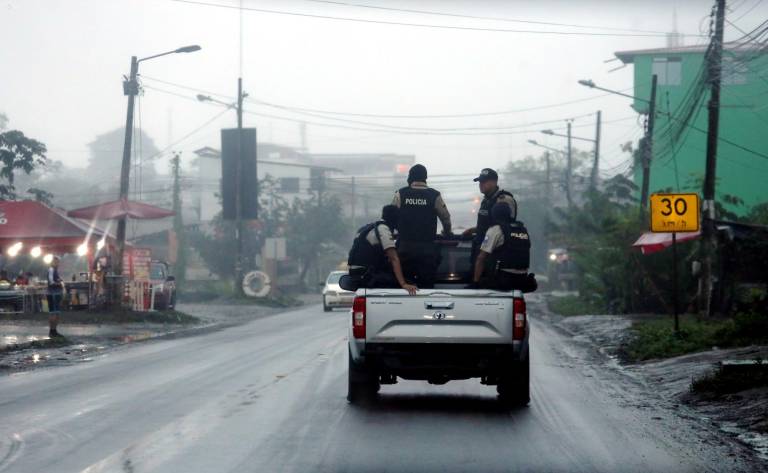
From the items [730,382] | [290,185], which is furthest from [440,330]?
[290,185]

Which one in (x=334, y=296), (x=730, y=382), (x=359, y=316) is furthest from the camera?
(x=334, y=296)

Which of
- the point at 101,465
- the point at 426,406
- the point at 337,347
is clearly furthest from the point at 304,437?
the point at 337,347

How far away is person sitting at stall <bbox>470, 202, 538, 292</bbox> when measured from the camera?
40.1 ft

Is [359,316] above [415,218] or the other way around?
the other way around

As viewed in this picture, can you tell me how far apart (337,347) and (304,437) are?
39.1ft

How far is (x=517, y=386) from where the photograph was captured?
40.9 feet

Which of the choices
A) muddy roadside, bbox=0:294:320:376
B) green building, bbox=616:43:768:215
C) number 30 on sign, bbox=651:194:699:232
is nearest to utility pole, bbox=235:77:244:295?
muddy roadside, bbox=0:294:320:376

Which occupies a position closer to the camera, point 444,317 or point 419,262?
point 444,317

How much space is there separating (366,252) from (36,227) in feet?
A: 73.1

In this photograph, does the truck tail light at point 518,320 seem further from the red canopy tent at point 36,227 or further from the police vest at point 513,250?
the red canopy tent at point 36,227

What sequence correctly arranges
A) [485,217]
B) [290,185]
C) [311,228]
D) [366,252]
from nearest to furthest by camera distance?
[366,252], [485,217], [311,228], [290,185]

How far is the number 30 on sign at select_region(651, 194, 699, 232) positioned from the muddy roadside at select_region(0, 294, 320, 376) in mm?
10300

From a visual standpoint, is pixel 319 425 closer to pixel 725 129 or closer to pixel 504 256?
pixel 504 256

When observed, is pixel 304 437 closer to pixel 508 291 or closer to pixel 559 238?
pixel 508 291
